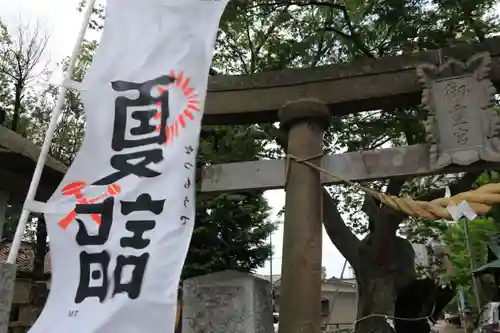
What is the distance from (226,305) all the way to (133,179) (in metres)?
1.89

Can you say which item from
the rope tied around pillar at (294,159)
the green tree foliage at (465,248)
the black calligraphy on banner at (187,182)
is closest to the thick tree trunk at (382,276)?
the rope tied around pillar at (294,159)

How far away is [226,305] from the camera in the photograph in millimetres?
4426

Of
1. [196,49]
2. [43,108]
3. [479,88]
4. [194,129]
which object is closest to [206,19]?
[196,49]

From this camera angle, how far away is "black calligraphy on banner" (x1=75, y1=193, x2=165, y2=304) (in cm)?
270

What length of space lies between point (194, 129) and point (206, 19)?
87 centimetres

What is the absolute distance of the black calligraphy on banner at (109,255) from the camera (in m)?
2.70

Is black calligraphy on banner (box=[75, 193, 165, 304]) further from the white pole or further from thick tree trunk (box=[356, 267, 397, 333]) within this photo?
thick tree trunk (box=[356, 267, 397, 333])

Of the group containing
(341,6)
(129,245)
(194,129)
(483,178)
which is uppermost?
(341,6)

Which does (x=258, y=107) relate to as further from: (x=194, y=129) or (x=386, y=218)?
(x=386, y=218)

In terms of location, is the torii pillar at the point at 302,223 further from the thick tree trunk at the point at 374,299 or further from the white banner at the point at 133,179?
the thick tree trunk at the point at 374,299

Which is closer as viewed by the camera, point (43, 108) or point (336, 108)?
point (336, 108)

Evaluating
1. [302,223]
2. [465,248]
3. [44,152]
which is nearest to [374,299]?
[302,223]

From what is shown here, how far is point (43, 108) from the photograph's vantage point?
15484 mm

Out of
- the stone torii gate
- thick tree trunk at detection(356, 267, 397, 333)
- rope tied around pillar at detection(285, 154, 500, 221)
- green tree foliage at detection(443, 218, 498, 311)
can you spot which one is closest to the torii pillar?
the stone torii gate
